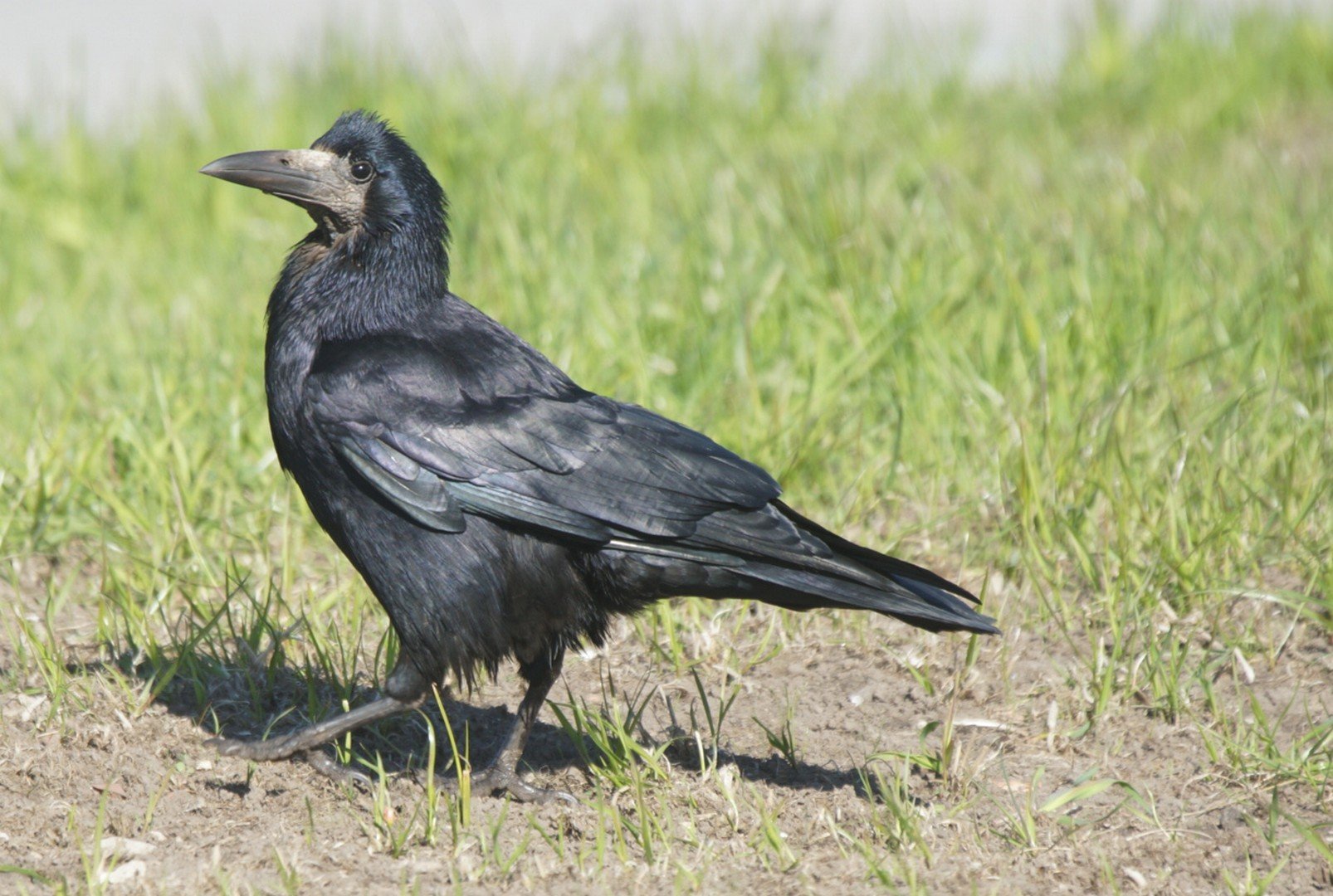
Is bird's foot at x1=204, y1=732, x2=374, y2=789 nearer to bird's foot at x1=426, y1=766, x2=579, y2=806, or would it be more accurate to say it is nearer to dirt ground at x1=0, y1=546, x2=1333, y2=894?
dirt ground at x1=0, y1=546, x2=1333, y2=894

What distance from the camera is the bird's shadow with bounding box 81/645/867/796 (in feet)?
11.9

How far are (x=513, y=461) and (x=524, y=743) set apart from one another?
2.29ft

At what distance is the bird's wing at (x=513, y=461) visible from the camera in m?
3.44

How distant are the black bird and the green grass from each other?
27 centimetres

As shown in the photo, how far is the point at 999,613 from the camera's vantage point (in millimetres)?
4246

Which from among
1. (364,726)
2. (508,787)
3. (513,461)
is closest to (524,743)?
(508,787)

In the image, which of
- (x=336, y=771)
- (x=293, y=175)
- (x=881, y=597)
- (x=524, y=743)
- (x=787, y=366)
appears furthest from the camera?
(x=787, y=366)

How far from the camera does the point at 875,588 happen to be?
3.41 metres

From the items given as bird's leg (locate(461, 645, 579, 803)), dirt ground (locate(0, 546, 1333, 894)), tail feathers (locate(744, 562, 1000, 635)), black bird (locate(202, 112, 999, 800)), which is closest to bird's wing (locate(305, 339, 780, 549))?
black bird (locate(202, 112, 999, 800))

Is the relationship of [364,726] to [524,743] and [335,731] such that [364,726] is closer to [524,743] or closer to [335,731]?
[335,731]

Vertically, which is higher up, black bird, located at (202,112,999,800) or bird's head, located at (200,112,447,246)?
bird's head, located at (200,112,447,246)

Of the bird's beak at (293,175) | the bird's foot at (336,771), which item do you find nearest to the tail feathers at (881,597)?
the bird's foot at (336,771)

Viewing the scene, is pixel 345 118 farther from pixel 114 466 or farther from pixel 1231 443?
pixel 1231 443

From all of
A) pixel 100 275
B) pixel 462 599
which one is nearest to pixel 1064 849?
pixel 462 599
